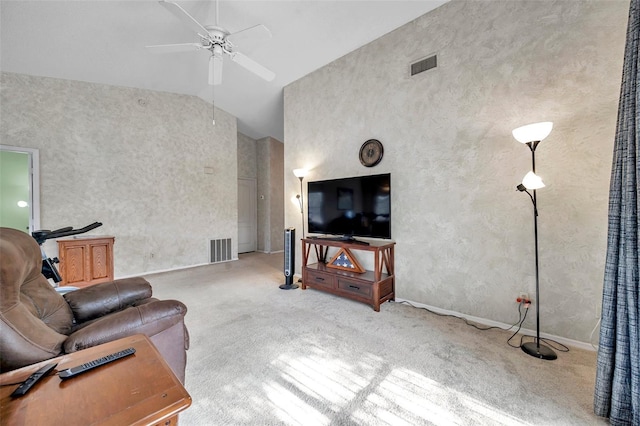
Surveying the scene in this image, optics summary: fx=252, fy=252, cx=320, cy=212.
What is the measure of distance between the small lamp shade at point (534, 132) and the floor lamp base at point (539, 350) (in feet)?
5.46

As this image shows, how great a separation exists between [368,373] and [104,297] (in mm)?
1949

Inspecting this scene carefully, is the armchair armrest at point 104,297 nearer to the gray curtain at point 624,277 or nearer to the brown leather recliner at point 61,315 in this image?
the brown leather recliner at point 61,315

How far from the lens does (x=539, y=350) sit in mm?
2070

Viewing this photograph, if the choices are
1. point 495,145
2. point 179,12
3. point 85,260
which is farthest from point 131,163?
point 495,145

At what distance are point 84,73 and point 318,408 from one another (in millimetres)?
5586

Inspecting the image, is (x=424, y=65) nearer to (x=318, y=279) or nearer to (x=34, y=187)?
(x=318, y=279)

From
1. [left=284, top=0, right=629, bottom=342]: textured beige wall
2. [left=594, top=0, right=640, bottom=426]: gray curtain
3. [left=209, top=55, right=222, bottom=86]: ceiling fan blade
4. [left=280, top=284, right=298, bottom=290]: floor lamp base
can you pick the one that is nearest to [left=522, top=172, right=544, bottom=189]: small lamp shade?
[left=284, top=0, right=629, bottom=342]: textured beige wall

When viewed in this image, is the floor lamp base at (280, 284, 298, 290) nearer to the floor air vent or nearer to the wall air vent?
the floor air vent

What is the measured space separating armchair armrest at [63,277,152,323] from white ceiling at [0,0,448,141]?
3.06 meters

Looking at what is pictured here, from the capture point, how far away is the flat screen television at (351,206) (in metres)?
3.15

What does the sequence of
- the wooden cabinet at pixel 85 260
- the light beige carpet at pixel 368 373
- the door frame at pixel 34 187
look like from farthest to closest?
the door frame at pixel 34 187
the wooden cabinet at pixel 85 260
the light beige carpet at pixel 368 373

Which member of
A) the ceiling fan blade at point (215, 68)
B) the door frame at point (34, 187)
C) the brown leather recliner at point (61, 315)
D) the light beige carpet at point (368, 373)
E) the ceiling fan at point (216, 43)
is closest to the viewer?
the brown leather recliner at point (61, 315)

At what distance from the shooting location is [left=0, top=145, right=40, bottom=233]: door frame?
3.74m

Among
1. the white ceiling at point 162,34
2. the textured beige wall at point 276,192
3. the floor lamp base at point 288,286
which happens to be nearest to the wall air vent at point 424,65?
the white ceiling at point 162,34
